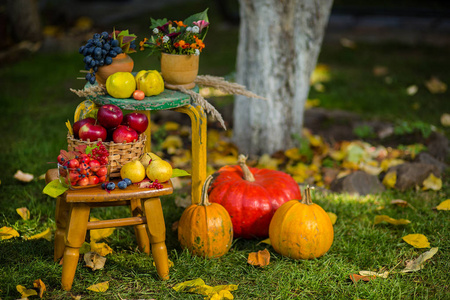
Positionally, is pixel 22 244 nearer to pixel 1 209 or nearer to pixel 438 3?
pixel 1 209

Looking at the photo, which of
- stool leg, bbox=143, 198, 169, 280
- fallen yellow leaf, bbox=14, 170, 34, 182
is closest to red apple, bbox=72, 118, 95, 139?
stool leg, bbox=143, 198, 169, 280

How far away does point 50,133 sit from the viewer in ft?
15.8

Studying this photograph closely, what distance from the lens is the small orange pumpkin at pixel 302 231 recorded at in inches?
112

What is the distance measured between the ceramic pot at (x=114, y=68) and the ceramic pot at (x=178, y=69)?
209mm

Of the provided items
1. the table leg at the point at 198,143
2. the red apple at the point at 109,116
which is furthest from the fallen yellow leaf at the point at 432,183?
the red apple at the point at 109,116

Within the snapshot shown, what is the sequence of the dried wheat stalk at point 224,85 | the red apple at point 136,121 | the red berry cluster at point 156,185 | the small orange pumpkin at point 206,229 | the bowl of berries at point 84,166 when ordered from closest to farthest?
the bowl of berries at point 84,166, the red berry cluster at point 156,185, the red apple at point 136,121, the small orange pumpkin at point 206,229, the dried wheat stalk at point 224,85

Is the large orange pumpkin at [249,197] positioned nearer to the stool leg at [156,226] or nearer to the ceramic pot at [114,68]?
the stool leg at [156,226]

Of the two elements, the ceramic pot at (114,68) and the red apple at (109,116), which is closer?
the red apple at (109,116)

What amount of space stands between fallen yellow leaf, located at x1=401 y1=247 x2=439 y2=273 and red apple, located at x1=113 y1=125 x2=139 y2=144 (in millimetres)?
1617

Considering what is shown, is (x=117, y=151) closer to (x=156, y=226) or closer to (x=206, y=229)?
(x=156, y=226)

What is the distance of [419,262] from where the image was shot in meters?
2.85

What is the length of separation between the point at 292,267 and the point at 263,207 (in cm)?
44

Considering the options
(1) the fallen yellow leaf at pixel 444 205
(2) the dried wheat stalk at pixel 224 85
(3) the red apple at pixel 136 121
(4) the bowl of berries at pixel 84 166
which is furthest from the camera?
(1) the fallen yellow leaf at pixel 444 205

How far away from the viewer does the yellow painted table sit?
269 centimetres
